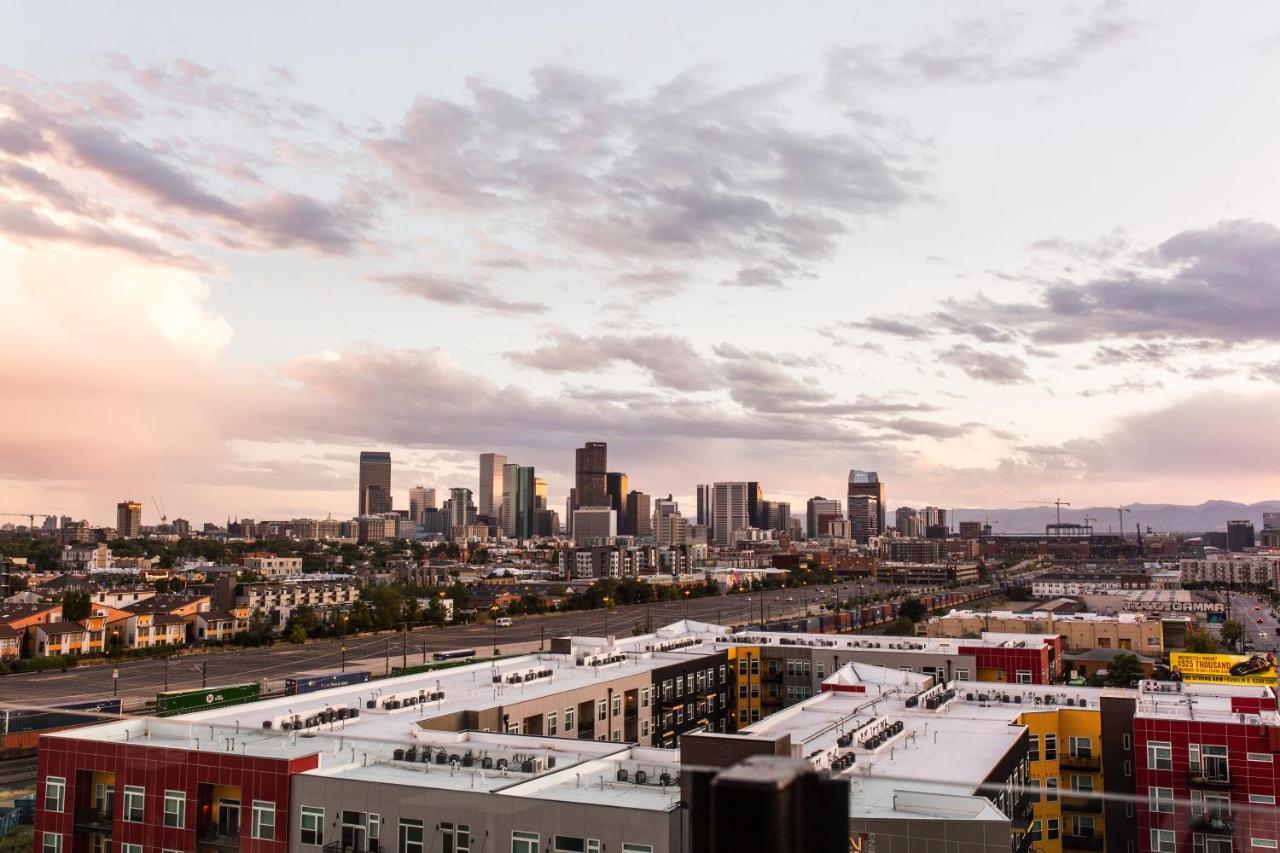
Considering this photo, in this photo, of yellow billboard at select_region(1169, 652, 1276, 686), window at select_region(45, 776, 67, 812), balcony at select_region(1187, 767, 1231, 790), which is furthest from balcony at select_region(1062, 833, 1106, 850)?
yellow billboard at select_region(1169, 652, 1276, 686)

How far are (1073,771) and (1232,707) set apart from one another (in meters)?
3.16

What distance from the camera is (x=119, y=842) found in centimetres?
1298

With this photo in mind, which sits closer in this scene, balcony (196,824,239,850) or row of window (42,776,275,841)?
row of window (42,776,275,841)

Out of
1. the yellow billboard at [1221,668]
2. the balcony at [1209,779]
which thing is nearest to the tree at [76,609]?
the yellow billboard at [1221,668]

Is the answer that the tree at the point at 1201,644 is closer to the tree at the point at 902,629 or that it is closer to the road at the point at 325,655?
the tree at the point at 902,629

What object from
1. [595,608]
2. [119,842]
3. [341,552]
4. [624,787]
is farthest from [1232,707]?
[341,552]

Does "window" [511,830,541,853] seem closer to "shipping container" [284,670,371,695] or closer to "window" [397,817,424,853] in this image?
"window" [397,817,424,853]

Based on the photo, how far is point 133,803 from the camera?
1300cm

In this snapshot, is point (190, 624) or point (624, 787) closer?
point (624, 787)

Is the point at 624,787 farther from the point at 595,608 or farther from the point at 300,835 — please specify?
the point at 595,608

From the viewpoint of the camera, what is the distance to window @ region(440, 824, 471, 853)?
36.4 feet

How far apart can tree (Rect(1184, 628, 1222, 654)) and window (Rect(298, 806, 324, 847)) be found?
4294cm

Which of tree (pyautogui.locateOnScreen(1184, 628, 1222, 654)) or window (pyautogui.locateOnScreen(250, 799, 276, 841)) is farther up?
window (pyautogui.locateOnScreen(250, 799, 276, 841))

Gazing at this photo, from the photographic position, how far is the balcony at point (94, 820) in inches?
519
